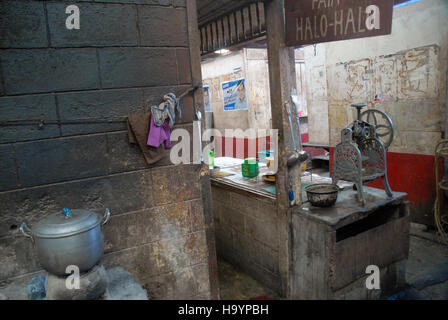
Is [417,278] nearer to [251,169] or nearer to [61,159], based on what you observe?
[251,169]

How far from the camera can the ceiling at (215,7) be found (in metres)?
4.00

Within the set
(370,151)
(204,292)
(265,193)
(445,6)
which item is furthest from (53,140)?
(445,6)

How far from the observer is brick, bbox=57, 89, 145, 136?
2738 millimetres

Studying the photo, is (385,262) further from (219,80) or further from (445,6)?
(219,80)

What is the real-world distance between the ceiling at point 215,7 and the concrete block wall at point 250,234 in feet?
8.46

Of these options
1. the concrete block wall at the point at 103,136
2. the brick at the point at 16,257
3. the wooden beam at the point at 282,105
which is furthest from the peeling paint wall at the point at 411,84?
the brick at the point at 16,257

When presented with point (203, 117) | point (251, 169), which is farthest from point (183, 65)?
point (251, 169)

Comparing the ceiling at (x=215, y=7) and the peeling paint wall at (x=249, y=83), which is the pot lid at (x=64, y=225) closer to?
the ceiling at (x=215, y=7)

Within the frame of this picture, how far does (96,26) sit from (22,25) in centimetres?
57

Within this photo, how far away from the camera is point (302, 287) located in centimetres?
375

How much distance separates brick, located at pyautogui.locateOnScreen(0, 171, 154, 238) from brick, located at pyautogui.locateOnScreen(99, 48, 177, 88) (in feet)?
2.90

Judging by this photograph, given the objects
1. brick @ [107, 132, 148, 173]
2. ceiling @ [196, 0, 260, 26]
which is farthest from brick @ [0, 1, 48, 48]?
ceiling @ [196, 0, 260, 26]

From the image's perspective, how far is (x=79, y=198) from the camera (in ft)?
9.40

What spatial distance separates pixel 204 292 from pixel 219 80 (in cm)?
758
